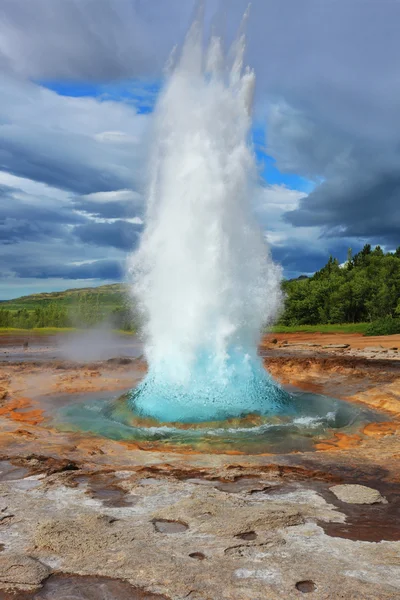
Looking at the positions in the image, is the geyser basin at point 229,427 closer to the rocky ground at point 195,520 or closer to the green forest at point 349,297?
the rocky ground at point 195,520

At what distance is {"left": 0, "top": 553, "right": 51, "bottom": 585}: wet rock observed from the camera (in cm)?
381

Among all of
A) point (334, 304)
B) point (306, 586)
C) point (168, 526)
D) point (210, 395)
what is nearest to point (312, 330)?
point (334, 304)

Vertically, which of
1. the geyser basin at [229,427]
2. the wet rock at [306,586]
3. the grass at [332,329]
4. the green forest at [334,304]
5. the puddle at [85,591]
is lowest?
the geyser basin at [229,427]

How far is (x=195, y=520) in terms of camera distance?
16.7 feet

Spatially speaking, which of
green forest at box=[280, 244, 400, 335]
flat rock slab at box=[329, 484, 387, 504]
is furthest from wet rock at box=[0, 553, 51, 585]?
green forest at box=[280, 244, 400, 335]

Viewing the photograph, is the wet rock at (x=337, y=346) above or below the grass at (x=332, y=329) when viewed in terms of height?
below

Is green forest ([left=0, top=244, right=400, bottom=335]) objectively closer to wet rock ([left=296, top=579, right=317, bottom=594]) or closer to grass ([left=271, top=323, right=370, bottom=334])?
grass ([left=271, top=323, right=370, bottom=334])

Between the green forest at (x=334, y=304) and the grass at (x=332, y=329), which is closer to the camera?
the grass at (x=332, y=329)

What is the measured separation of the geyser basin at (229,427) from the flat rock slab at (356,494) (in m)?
2.42

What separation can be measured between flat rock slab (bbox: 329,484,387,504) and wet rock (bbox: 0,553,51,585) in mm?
3430

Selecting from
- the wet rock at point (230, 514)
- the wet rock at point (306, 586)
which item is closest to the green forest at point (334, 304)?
the wet rock at point (230, 514)

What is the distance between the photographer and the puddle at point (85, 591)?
3.61 metres

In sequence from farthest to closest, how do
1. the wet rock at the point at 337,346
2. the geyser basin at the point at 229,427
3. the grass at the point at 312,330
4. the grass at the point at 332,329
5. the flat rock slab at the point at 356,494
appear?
the grass at the point at 312,330, the grass at the point at 332,329, the wet rock at the point at 337,346, the geyser basin at the point at 229,427, the flat rock slab at the point at 356,494

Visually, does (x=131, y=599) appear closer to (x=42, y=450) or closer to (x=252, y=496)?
(x=252, y=496)
